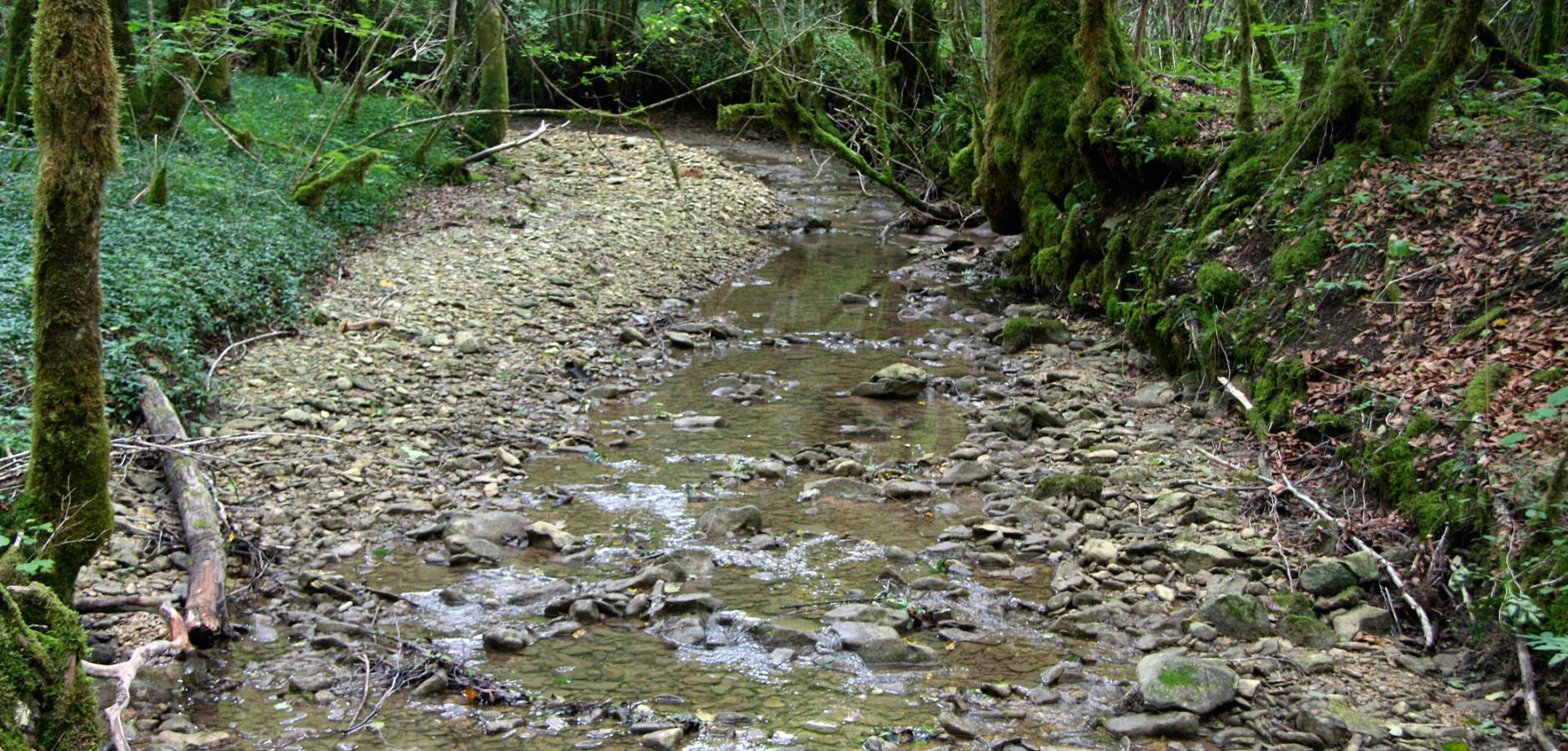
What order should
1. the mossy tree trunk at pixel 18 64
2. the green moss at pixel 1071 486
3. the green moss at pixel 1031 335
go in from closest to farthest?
→ 1. the green moss at pixel 1071 486
2. the green moss at pixel 1031 335
3. the mossy tree trunk at pixel 18 64

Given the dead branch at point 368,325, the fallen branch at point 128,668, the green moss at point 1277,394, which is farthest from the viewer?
the dead branch at point 368,325

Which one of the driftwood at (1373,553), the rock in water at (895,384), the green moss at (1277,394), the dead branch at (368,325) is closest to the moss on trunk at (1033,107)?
the rock in water at (895,384)

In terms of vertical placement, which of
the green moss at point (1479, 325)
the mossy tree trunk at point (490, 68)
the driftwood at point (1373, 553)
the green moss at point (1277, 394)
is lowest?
the driftwood at point (1373, 553)

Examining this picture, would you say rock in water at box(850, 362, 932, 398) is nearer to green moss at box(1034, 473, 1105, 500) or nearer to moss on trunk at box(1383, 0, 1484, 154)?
green moss at box(1034, 473, 1105, 500)

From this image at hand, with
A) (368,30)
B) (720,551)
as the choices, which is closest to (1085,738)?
(720,551)

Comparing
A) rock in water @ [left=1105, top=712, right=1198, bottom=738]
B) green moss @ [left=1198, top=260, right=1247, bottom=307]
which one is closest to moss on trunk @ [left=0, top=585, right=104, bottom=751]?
rock in water @ [left=1105, top=712, right=1198, bottom=738]

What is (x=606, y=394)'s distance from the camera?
941 centimetres

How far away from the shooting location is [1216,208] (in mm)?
9570

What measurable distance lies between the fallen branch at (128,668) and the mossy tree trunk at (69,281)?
1.34 ft

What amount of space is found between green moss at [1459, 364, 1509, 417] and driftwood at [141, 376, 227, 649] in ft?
21.0

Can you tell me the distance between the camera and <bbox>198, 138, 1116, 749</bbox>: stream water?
4461mm

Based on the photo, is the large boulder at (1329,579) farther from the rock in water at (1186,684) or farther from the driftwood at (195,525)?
the driftwood at (195,525)

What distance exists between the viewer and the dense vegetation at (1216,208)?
5582 mm

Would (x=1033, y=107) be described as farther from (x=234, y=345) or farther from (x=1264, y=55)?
(x=234, y=345)
